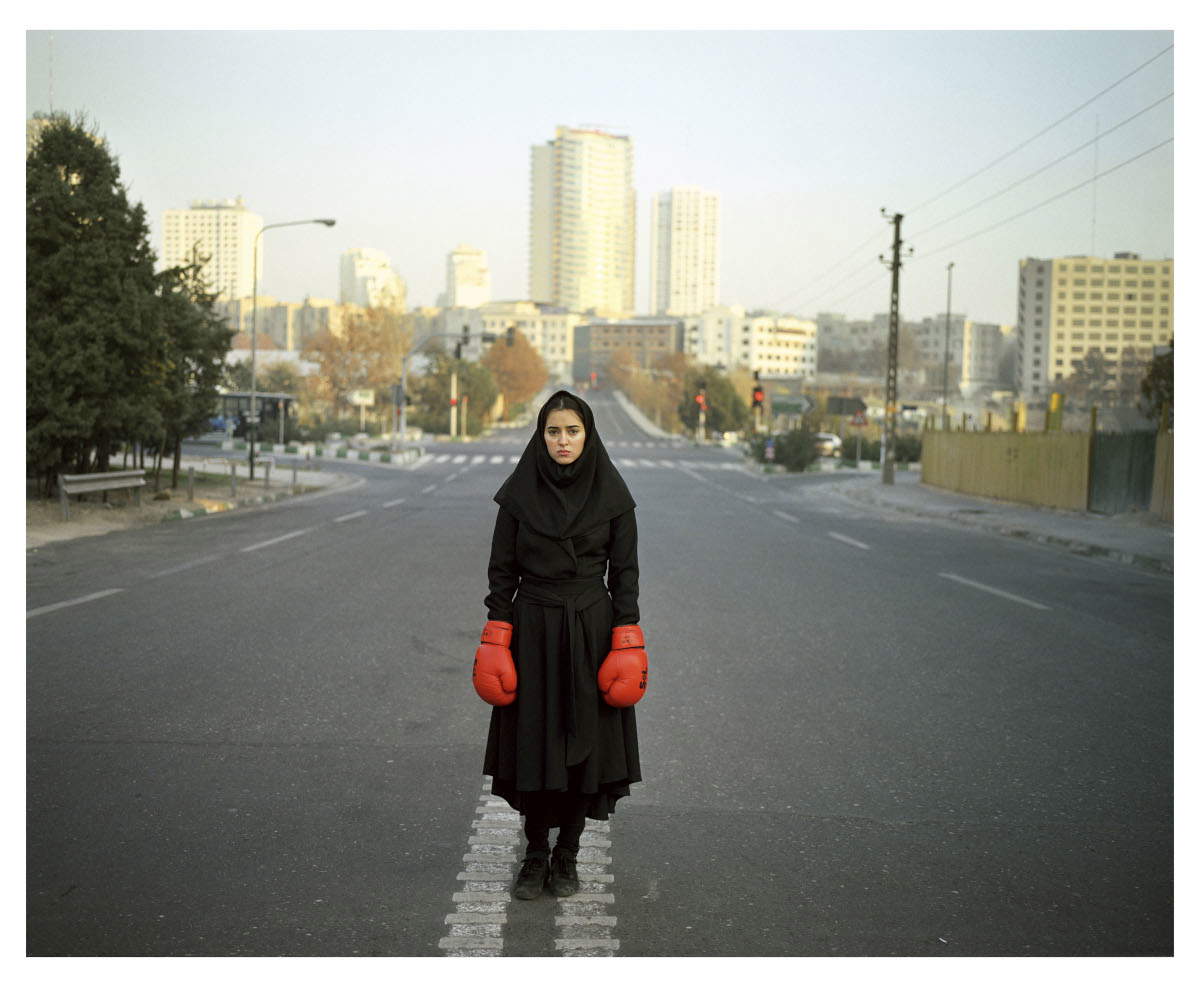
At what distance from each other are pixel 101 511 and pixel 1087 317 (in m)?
130

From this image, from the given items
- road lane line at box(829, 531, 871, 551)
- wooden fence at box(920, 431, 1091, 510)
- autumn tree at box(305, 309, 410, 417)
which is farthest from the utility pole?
autumn tree at box(305, 309, 410, 417)

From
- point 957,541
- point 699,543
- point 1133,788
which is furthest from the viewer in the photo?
point 957,541

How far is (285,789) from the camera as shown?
5.13m

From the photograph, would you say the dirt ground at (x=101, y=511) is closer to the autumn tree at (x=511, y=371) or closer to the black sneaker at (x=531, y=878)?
the black sneaker at (x=531, y=878)

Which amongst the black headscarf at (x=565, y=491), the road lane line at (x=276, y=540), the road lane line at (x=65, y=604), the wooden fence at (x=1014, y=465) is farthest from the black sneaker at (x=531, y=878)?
the wooden fence at (x=1014, y=465)

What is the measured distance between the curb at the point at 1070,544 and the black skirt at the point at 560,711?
38.4 feet

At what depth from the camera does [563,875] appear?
410 cm

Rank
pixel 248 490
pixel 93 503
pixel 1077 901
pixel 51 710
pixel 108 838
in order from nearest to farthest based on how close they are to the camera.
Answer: pixel 1077 901
pixel 108 838
pixel 51 710
pixel 93 503
pixel 248 490

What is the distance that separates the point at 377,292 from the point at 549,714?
305 ft

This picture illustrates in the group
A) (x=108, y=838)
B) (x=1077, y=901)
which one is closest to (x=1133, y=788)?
(x=1077, y=901)

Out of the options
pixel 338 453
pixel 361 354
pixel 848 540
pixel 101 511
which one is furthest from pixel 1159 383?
pixel 361 354

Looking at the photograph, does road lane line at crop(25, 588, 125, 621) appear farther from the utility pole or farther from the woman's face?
the utility pole

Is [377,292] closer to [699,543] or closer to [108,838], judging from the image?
[699,543]

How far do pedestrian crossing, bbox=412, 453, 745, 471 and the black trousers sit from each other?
143ft
